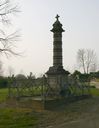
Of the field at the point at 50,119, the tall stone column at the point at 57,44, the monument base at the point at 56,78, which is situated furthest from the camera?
the tall stone column at the point at 57,44

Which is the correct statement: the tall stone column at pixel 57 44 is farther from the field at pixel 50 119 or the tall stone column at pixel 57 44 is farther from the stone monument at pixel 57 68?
the field at pixel 50 119

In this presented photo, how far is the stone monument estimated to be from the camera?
25.8m

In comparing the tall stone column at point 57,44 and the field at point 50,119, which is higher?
the tall stone column at point 57,44

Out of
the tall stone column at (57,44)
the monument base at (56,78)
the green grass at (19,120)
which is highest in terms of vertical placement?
the tall stone column at (57,44)

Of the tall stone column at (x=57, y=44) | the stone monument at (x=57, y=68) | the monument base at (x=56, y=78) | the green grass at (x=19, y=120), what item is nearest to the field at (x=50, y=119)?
the green grass at (x=19, y=120)

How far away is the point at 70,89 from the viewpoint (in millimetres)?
26828

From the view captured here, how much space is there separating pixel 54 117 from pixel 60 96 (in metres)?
7.30

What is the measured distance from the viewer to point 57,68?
2627 centimetres

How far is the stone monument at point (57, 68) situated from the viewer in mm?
25812

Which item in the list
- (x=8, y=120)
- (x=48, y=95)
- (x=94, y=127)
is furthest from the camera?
(x=48, y=95)

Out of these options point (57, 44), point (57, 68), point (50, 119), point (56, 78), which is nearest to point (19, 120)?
point (50, 119)

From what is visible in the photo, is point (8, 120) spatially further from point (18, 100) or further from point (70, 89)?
point (70, 89)

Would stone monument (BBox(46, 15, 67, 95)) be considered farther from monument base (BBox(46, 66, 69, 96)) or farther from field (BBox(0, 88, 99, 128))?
field (BBox(0, 88, 99, 128))

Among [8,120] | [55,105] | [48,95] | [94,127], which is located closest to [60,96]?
[48,95]
